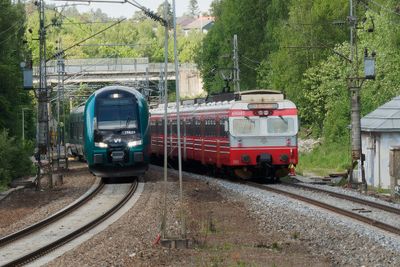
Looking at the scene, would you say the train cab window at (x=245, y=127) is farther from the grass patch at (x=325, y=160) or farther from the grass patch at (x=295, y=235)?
the grass patch at (x=295, y=235)

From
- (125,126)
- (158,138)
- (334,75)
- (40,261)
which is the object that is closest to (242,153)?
(125,126)

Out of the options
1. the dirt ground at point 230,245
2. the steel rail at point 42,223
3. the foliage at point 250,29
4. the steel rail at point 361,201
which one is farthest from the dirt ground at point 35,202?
the foliage at point 250,29

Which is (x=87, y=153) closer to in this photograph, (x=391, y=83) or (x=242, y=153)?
(x=242, y=153)

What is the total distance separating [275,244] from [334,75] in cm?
4608

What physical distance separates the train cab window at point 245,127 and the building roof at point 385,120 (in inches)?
247

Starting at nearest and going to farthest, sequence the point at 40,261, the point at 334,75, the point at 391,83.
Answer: the point at 40,261 < the point at 391,83 < the point at 334,75

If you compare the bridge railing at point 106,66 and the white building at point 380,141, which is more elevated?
Answer: the bridge railing at point 106,66

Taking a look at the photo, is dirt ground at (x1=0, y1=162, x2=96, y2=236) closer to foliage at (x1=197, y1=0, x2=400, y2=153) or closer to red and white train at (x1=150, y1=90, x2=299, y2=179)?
red and white train at (x1=150, y1=90, x2=299, y2=179)

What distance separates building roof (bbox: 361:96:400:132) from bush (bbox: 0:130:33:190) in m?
13.5

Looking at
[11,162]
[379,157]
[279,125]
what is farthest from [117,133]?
[379,157]

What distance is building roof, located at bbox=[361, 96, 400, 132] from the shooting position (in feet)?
116

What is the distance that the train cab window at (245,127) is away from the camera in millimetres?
31422

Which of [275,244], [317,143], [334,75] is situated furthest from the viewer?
[317,143]

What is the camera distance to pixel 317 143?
213 ft
